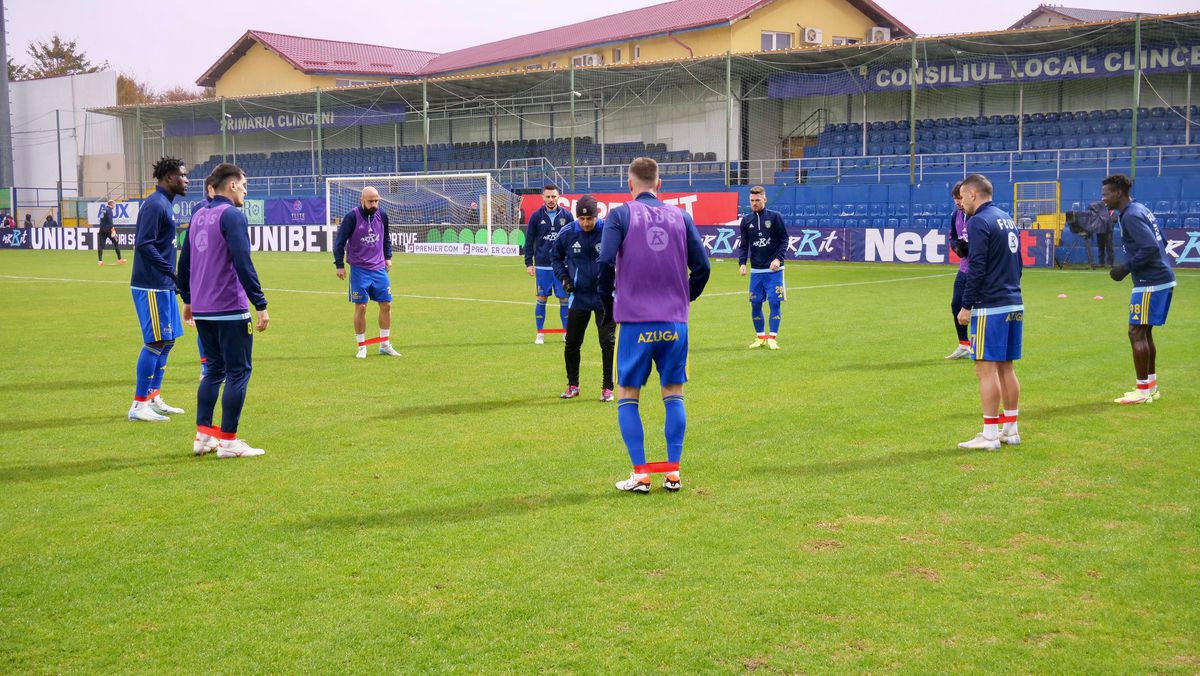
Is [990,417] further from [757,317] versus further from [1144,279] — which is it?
[757,317]

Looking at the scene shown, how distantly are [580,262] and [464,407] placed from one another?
6.31 ft

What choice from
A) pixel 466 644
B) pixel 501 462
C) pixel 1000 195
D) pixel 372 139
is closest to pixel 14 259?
pixel 372 139

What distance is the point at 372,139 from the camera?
63.0 meters

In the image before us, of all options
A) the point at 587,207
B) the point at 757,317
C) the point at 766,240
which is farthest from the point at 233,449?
the point at 766,240

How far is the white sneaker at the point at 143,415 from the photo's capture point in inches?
380

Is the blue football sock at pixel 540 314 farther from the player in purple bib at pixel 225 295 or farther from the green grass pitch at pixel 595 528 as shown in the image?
the player in purple bib at pixel 225 295

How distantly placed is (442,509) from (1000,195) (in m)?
34.1

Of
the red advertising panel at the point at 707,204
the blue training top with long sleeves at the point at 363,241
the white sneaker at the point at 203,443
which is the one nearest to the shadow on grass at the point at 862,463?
the white sneaker at the point at 203,443

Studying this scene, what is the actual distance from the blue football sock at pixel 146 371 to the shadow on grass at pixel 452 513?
3.97 m

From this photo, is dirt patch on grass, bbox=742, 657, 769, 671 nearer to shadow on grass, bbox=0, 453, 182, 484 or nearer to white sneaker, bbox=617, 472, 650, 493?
white sneaker, bbox=617, 472, 650, 493

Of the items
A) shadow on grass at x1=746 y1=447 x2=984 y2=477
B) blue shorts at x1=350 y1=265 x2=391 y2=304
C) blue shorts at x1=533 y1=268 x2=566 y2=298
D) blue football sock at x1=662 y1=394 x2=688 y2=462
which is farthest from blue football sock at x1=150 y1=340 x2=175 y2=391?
blue shorts at x1=533 y1=268 x2=566 y2=298

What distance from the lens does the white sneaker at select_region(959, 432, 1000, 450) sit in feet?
26.9

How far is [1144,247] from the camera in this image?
10102 millimetres

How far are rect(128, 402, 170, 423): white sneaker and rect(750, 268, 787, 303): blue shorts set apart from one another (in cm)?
794
